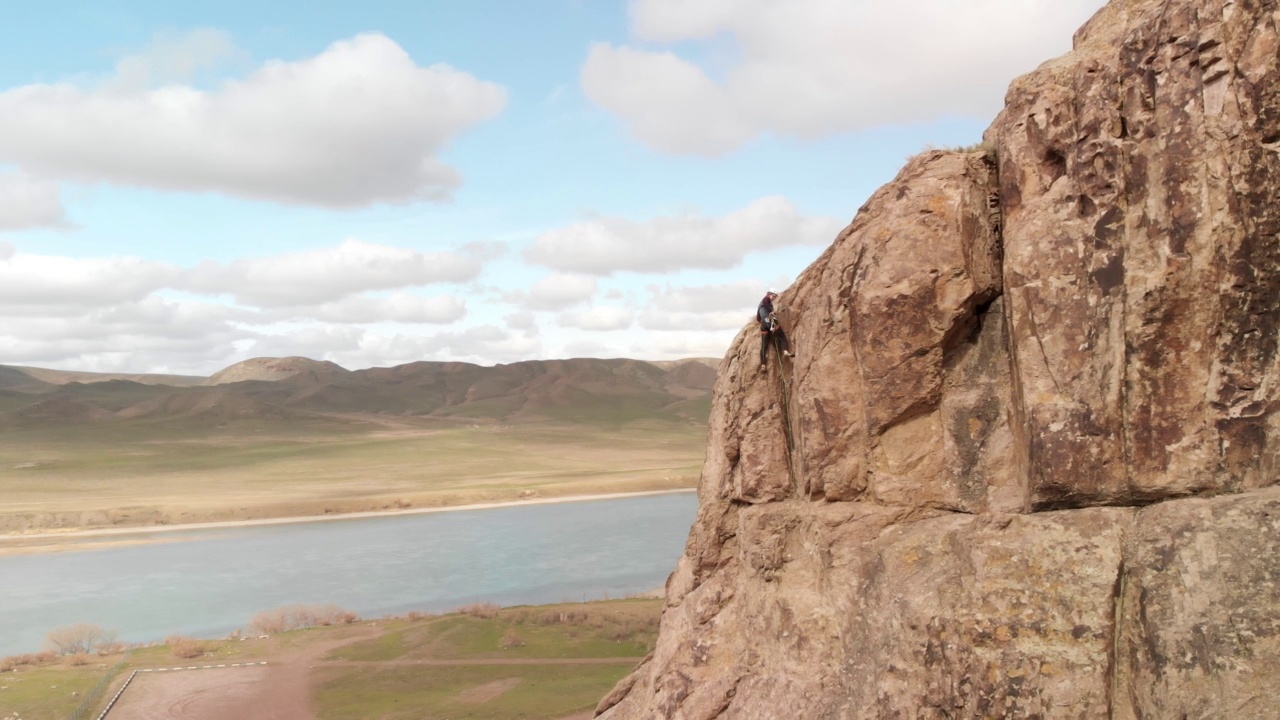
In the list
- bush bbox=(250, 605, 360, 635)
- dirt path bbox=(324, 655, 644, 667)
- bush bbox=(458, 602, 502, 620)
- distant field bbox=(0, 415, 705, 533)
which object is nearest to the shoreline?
distant field bbox=(0, 415, 705, 533)

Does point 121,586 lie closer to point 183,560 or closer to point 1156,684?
point 183,560

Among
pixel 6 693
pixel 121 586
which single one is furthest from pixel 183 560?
pixel 6 693

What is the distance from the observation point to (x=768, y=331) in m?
14.5

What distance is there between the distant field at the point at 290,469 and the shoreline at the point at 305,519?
192 cm

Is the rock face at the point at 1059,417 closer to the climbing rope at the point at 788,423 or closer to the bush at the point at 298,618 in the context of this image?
the climbing rope at the point at 788,423

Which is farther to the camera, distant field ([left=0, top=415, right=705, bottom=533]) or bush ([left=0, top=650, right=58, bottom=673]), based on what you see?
distant field ([left=0, top=415, right=705, bottom=533])

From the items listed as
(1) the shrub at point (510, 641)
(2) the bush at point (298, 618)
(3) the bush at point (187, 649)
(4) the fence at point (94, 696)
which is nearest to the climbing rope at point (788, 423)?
(1) the shrub at point (510, 641)

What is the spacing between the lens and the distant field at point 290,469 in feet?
337

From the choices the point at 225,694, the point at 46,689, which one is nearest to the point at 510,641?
the point at 225,694

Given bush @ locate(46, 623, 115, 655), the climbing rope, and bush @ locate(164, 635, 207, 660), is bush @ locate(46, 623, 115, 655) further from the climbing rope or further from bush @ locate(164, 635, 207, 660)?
the climbing rope

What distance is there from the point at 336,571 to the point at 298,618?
1604cm

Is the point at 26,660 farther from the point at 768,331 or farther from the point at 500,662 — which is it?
the point at 768,331

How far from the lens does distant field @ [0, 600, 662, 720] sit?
33844 millimetres

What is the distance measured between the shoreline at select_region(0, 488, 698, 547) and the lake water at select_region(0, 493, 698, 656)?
381cm
